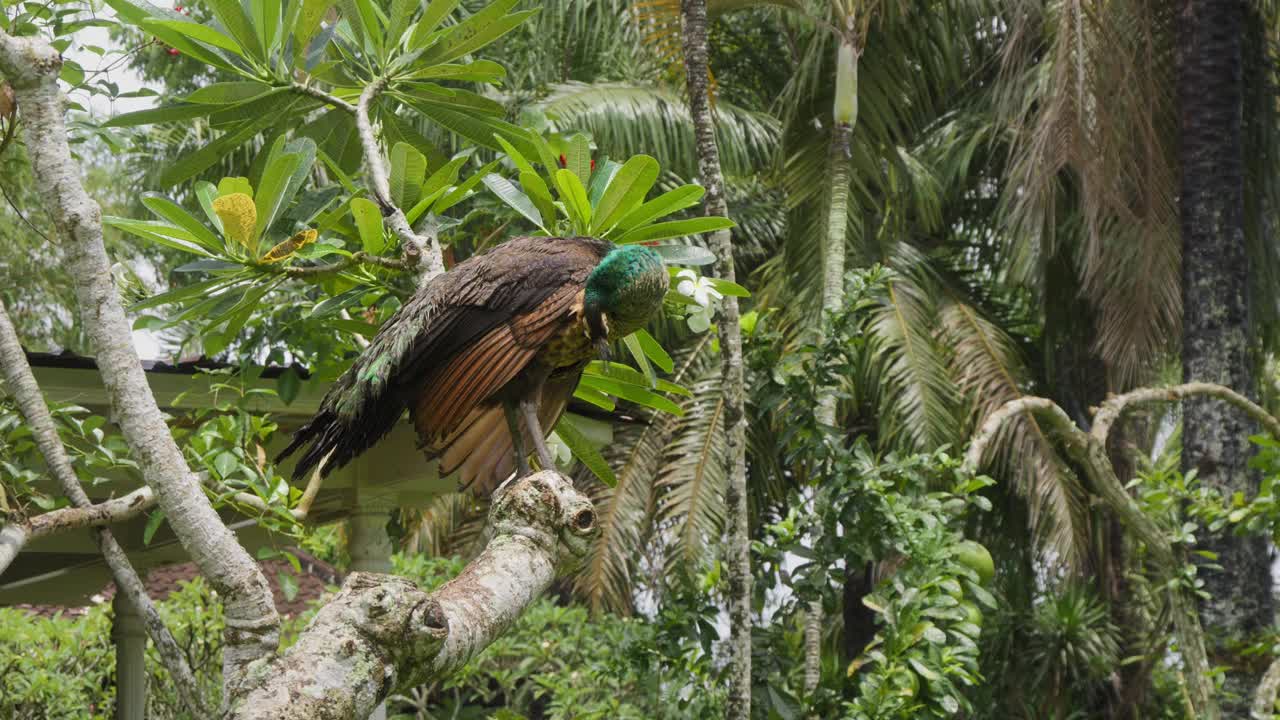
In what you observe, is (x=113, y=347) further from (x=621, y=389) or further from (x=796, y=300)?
(x=796, y=300)

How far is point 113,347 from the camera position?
83.3 inches

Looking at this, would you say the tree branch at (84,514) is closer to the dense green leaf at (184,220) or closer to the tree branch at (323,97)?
the dense green leaf at (184,220)

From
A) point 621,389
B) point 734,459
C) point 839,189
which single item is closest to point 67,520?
point 621,389

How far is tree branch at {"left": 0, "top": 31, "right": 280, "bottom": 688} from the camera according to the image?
196cm

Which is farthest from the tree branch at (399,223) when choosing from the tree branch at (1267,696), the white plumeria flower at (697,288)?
the tree branch at (1267,696)

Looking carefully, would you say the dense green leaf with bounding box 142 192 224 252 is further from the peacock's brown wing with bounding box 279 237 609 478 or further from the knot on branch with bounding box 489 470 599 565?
the knot on branch with bounding box 489 470 599 565

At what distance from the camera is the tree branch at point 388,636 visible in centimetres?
142

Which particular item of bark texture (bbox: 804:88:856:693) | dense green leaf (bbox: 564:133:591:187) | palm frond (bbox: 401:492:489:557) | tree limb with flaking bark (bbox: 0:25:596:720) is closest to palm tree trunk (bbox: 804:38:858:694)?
bark texture (bbox: 804:88:856:693)

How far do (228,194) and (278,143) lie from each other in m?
0.26

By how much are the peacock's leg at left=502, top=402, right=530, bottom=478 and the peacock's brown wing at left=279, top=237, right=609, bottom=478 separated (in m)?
0.09

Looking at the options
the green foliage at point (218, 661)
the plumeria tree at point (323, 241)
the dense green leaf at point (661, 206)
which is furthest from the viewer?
the green foliage at point (218, 661)

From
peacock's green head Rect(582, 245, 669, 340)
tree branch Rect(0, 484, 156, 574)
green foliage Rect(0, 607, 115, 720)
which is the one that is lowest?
green foliage Rect(0, 607, 115, 720)

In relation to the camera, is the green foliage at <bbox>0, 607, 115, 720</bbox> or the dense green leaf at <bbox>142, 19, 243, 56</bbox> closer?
the dense green leaf at <bbox>142, 19, 243, 56</bbox>

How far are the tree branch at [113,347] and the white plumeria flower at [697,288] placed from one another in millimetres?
1492
